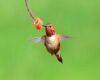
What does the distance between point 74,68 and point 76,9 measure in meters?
1.18

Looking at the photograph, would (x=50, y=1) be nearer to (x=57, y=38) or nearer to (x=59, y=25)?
(x=59, y=25)

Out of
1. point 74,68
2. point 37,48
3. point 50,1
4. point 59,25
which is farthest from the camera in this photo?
point 50,1

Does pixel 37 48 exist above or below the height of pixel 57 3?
below

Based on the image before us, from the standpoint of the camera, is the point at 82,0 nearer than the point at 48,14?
No

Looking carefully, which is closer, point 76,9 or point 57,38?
point 57,38

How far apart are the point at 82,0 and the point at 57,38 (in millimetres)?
3216

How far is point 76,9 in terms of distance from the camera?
3.97 m

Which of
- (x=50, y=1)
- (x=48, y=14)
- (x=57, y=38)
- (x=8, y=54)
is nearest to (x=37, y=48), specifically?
(x=8, y=54)

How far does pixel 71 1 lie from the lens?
13.5ft

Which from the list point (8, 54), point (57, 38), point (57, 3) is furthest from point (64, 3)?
point (57, 38)

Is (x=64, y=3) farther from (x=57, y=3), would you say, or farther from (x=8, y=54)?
(x=8, y=54)

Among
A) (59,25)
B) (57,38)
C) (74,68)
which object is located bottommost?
(74,68)

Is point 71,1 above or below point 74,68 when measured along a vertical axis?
above

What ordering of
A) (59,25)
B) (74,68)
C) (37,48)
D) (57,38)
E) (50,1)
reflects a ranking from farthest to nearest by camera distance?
1. (50,1)
2. (59,25)
3. (37,48)
4. (74,68)
5. (57,38)
